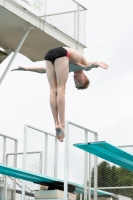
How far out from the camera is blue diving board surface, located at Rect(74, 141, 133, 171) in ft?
53.1

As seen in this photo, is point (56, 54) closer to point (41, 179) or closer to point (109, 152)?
point (109, 152)

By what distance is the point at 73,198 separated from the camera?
19.4 metres

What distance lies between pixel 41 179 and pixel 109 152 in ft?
12.7

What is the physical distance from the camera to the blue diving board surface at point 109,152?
16188mm

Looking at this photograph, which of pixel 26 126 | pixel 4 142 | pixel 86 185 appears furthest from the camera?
pixel 4 142

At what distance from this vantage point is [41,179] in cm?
2058

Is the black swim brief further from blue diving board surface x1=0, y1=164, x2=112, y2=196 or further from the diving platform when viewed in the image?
the diving platform

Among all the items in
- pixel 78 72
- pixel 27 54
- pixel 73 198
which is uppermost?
pixel 27 54

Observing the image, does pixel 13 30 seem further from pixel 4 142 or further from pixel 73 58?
pixel 73 58

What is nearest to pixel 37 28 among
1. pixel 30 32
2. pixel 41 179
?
pixel 30 32

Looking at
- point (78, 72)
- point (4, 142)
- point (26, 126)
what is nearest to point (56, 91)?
point (78, 72)

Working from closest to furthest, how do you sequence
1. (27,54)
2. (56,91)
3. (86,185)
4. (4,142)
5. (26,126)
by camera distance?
(56,91), (86,185), (26,126), (4,142), (27,54)

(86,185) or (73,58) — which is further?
(86,185)

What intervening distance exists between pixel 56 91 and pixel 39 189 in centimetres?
691
